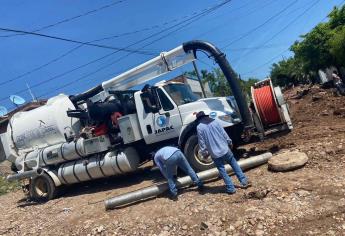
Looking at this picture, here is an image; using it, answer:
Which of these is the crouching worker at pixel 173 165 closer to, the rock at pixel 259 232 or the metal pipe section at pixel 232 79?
the metal pipe section at pixel 232 79

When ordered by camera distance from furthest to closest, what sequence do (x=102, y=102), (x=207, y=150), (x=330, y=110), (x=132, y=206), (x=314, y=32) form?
(x=314, y=32), (x=330, y=110), (x=102, y=102), (x=132, y=206), (x=207, y=150)

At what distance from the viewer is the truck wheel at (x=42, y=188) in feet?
44.3

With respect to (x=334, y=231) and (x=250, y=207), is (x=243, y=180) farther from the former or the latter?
(x=334, y=231)

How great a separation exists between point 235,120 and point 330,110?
7.79 metres

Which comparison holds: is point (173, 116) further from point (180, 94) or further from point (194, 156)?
point (194, 156)

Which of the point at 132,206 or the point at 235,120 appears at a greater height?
the point at 235,120

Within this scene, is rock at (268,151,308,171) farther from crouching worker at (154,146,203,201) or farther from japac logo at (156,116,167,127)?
japac logo at (156,116,167,127)

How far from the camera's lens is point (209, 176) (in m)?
9.84

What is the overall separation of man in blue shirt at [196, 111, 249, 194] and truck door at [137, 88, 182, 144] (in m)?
2.34

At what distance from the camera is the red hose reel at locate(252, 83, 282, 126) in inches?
445

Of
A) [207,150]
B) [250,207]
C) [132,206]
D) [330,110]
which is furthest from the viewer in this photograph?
[330,110]

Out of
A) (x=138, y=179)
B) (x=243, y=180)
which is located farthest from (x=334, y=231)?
(x=138, y=179)

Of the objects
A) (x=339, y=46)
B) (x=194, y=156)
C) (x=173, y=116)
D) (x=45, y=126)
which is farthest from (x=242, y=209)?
(x=339, y=46)

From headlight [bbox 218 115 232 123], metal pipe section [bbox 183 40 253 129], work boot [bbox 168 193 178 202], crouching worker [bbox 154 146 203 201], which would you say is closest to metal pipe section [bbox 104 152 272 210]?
work boot [bbox 168 193 178 202]
